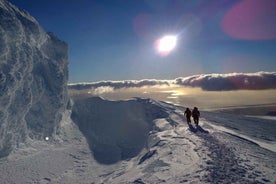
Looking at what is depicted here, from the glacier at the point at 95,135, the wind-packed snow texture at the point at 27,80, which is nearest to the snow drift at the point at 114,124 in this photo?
the glacier at the point at 95,135

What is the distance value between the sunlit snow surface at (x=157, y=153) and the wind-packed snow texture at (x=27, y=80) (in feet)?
11.2

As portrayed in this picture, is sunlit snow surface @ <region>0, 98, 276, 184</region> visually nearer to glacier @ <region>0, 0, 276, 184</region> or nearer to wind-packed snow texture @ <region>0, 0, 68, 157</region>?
glacier @ <region>0, 0, 276, 184</region>

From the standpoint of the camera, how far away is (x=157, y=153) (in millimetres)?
31594

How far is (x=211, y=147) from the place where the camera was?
24688 mm

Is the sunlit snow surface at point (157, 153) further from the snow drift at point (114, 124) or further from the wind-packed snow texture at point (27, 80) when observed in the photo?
the wind-packed snow texture at point (27, 80)

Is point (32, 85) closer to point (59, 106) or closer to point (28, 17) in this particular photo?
point (59, 106)

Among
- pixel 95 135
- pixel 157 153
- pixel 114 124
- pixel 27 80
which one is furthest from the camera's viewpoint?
pixel 114 124

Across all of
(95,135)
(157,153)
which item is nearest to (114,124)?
(95,135)

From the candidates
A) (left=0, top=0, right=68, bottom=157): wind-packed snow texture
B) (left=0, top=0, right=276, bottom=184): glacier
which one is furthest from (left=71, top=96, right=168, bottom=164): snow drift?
(left=0, top=0, right=68, bottom=157): wind-packed snow texture

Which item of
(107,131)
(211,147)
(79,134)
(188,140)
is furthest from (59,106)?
(211,147)

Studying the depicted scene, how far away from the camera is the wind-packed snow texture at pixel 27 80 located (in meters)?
51.6

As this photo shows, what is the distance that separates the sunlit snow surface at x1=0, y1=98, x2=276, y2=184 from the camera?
19.7 m

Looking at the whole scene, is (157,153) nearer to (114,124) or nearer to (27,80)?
(27,80)

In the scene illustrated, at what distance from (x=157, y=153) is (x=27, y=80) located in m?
37.3
